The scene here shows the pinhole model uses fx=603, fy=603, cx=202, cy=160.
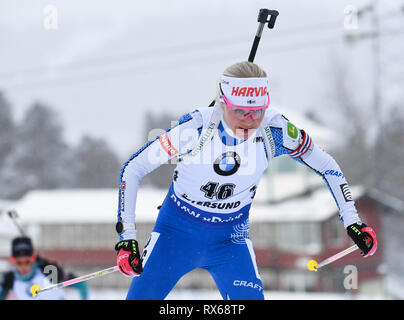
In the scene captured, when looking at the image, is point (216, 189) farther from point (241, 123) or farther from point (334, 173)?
point (334, 173)

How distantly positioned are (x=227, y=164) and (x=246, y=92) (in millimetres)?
392

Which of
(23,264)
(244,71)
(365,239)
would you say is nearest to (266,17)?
(244,71)

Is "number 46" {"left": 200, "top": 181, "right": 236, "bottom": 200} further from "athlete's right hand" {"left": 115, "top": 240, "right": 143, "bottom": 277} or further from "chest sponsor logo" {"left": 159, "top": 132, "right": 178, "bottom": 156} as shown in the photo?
"athlete's right hand" {"left": 115, "top": 240, "right": 143, "bottom": 277}

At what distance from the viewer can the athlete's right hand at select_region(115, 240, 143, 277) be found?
116 inches

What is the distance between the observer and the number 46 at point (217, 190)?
316cm

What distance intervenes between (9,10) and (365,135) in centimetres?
6533

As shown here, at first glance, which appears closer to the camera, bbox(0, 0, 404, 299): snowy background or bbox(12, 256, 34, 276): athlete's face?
bbox(12, 256, 34, 276): athlete's face

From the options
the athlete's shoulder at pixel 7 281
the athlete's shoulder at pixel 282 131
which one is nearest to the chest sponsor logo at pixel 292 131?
the athlete's shoulder at pixel 282 131

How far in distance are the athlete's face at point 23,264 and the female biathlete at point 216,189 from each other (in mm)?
2757

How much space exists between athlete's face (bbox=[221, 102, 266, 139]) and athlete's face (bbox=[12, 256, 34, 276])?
11.0 feet

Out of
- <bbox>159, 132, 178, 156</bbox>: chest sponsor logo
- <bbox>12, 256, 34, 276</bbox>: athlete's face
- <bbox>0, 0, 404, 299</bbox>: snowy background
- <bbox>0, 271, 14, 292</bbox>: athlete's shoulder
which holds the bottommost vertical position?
<bbox>0, 271, 14, 292</bbox>: athlete's shoulder

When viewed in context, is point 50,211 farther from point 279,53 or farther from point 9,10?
point 9,10

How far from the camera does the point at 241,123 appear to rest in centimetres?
305

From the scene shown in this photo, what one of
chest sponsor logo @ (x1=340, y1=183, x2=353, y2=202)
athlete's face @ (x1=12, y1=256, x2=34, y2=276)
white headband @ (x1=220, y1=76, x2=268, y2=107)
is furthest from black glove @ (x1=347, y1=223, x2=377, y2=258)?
athlete's face @ (x1=12, y1=256, x2=34, y2=276)
